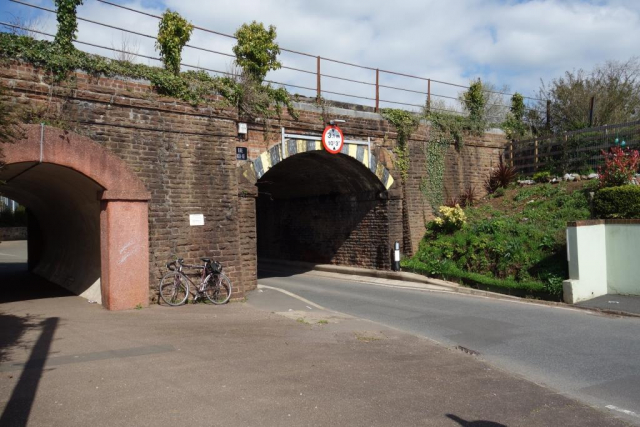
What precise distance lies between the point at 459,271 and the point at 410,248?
253 centimetres

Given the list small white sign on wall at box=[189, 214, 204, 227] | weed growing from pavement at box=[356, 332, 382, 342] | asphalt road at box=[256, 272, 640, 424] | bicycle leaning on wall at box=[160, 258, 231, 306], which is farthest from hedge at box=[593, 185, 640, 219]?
small white sign on wall at box=[189, 214, 204, 227]

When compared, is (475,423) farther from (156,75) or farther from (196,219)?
(156,75)

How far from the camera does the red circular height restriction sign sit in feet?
49.5

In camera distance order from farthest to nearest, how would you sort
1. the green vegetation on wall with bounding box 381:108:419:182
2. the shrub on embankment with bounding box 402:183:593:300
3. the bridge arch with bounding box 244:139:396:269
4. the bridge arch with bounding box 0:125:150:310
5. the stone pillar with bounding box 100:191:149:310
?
the green vegetation on wall with bounding box 381:108:419:182
the bridge arch with bounding box 244:139:396:269
the shrub on embankment with bounding box 402:183:593:300
the stone pillar with bounding box 100:191:149:310
the bridge arch with bounding box 0:125:150:310

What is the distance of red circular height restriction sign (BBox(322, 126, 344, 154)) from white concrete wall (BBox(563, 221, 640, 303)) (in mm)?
6518

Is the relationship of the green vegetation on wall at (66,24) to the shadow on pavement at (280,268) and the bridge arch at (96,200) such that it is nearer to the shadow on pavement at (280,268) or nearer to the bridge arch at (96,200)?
the bridge arch at (96,200)

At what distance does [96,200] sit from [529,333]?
28.2ft

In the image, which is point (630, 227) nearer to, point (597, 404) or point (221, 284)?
point (597, 404)

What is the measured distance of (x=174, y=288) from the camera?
1090 cm

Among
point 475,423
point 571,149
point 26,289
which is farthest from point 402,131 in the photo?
point 475,423

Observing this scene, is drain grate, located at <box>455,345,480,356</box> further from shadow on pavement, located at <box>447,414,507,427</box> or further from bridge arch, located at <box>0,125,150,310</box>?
bridge arch, located at <box>0,125,150,310</box>

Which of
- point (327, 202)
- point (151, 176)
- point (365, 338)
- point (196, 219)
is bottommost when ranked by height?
point (365, 338)

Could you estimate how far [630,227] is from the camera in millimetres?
12648

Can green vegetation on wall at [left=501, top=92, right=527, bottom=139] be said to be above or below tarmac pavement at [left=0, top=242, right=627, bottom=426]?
above
